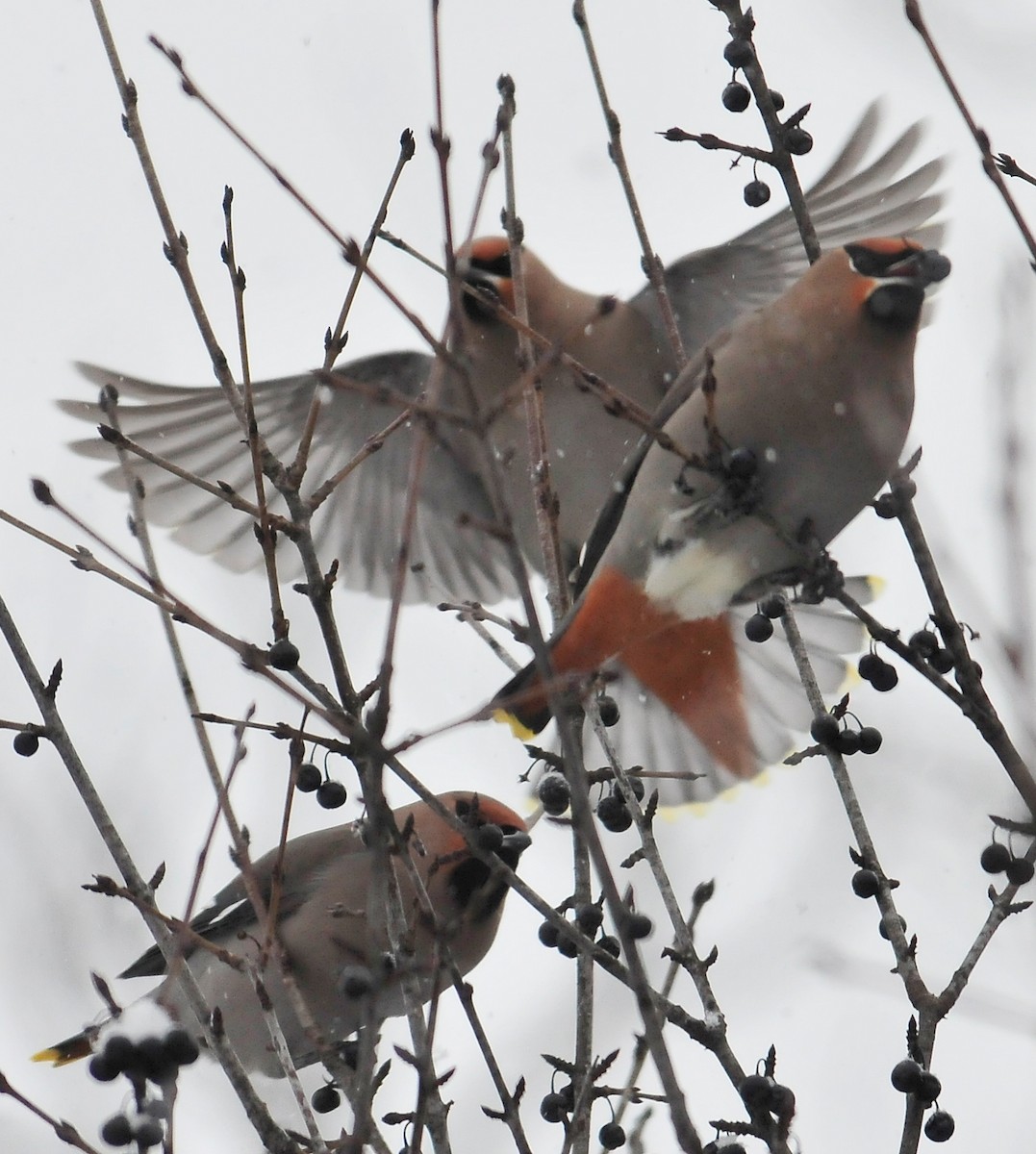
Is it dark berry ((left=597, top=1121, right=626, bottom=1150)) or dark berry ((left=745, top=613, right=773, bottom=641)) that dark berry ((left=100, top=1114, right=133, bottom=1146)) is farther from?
dark berry ((left=745, top=613, right=773, bottom=641))

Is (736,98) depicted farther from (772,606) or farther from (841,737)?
(841,737)

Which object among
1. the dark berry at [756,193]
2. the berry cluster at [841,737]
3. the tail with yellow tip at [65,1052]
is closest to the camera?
the berry cluster at [841,737]

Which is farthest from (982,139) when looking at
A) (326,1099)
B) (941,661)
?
(326,1099)

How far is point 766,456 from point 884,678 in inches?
20.8

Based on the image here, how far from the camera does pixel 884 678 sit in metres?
3.02

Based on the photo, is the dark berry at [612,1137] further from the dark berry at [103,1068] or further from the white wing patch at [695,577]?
the white wing patch at [695,577]

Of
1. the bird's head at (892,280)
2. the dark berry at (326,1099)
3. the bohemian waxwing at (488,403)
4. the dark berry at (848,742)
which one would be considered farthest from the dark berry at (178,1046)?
the bohemian waxwing at (488,403)

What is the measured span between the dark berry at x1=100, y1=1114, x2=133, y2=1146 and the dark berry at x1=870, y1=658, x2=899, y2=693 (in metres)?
1.55

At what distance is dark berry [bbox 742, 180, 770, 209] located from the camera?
10.9 ft

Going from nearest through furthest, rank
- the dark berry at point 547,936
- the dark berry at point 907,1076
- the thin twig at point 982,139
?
the thin twig at point 982,139, the dark berry at point 907,1076, the dark berry at point 547,936

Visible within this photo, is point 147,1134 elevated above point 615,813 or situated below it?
below

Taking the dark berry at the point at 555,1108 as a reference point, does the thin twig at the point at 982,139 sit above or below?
above

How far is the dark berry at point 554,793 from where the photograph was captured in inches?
119

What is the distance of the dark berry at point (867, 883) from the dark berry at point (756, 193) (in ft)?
4.57
